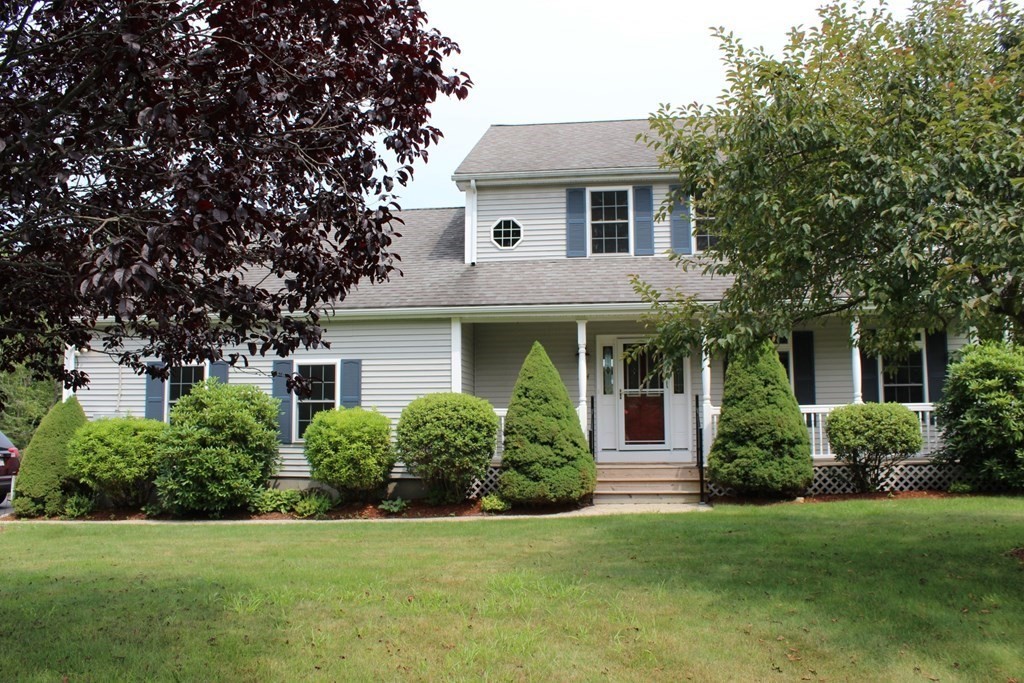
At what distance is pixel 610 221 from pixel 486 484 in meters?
5.16

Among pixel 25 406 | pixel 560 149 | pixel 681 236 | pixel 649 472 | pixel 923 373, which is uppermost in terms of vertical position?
pixel 560 149

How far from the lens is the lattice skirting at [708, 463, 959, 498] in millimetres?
13180

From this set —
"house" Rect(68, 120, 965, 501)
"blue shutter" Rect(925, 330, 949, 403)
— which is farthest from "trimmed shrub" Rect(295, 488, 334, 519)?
"blue shutter" Rect(925, 330, 949, 403)

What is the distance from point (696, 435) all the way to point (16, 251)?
35.7 feet

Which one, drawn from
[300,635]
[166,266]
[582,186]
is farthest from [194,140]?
[582,186]

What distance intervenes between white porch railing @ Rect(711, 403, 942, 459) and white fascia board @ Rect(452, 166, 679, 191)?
4.38 metres

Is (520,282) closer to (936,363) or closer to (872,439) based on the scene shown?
(872,439)

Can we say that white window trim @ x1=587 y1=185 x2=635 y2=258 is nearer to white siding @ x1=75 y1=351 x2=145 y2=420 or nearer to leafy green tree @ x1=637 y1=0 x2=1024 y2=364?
leafy green tree @ x1=637 y1=0 x2=1024 y2=364

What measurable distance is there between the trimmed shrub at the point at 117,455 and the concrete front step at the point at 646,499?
680cm

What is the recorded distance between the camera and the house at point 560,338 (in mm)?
14273

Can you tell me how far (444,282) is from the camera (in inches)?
595

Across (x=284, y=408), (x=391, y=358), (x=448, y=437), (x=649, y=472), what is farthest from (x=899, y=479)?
(x=284, y=408)

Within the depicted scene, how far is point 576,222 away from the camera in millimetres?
15641

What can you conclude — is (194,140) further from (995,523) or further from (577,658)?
(995,523)
